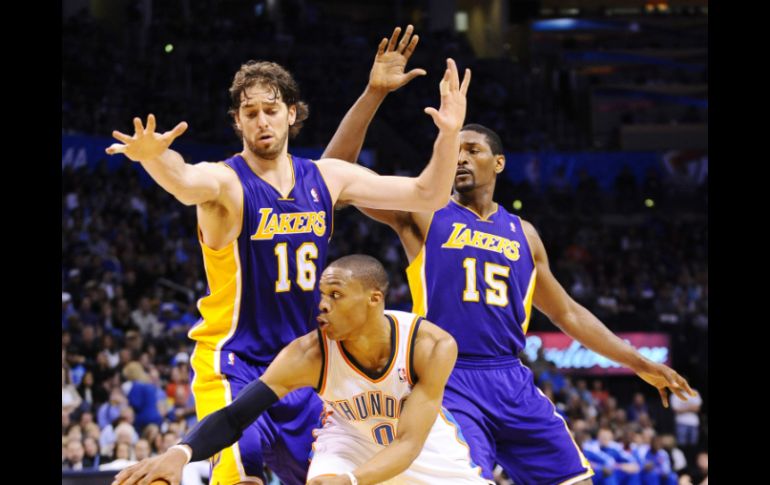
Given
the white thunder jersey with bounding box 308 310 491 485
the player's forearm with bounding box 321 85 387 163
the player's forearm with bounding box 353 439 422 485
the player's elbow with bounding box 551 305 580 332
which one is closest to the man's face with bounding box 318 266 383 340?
the white thunder jersey with bounding box 308 310 491 485

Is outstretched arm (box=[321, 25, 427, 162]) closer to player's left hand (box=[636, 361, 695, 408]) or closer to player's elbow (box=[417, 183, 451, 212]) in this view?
player's elbow (box=[417, 183, 451, 212])

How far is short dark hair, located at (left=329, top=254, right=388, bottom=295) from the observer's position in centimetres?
447

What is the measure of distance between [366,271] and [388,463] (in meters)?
0.78

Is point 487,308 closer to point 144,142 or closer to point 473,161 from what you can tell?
point 473,161

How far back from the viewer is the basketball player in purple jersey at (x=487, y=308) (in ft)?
17.9

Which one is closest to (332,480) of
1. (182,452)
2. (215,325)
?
(182,452)

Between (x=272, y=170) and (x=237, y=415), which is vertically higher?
(x=272, y=170)

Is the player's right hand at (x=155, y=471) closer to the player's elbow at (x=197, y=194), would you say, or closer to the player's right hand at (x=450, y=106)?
the player's elbow at (x=197, y=194)

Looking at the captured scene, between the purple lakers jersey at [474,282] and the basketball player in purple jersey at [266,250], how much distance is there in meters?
0.86

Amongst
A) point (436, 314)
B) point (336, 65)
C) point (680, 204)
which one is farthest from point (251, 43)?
point (436, 314)

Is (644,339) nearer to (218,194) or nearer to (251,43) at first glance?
(251,43)

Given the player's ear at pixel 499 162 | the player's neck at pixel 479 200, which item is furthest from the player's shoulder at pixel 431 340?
the player's ear at pixel 499 162

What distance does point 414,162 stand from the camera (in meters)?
20.1

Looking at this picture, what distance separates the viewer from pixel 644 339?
15.5m
